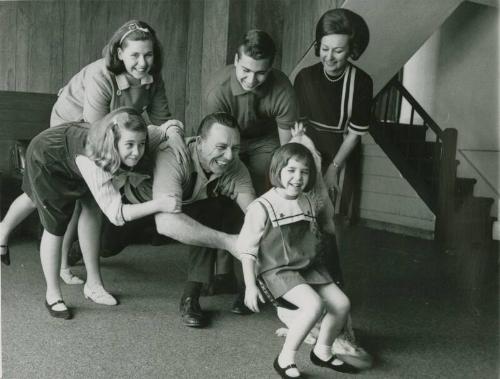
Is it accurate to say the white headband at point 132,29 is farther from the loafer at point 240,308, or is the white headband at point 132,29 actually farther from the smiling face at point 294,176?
the loafer at point 240,308

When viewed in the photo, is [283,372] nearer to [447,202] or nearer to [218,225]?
[218,225]

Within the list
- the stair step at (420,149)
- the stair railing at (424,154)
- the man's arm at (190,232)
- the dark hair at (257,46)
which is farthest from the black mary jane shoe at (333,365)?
the stair step at (420,149)

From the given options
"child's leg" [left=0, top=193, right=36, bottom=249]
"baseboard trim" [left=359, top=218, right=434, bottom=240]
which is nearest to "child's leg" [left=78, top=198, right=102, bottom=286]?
"child's leg" [left=0, top=193, right=36, bottom=249]

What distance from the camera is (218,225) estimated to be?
2309 millimetres

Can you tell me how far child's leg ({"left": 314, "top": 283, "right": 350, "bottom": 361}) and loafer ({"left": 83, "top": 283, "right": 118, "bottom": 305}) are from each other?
2.97 feet

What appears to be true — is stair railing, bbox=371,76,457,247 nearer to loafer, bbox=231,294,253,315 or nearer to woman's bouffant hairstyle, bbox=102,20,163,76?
loafer, bbox=231,294,253,315

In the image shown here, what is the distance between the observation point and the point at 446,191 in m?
4.41

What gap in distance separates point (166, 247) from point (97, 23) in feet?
5.34

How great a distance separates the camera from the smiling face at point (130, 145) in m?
1.96

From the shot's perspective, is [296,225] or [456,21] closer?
[296,225]

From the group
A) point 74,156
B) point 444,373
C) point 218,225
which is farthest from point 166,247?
point 444,373

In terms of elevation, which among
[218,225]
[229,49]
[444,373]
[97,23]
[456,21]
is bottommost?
[444,373]

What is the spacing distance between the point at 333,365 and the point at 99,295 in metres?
1.02

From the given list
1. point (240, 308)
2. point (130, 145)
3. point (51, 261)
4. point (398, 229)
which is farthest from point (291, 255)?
point (398, 229)
